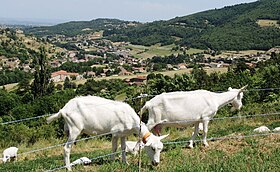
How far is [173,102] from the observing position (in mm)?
9039

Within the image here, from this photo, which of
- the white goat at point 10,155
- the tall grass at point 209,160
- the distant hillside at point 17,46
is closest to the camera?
the tall grass at point 209,160

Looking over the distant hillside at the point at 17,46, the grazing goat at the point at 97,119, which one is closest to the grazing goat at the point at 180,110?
the grazing goat at the point at 97,119

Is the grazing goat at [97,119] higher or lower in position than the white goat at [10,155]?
higher

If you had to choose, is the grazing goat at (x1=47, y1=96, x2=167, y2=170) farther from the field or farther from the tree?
the tree

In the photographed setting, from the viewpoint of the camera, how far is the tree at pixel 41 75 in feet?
201

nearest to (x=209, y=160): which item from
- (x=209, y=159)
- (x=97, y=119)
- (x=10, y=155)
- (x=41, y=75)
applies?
(x=209, y=159)

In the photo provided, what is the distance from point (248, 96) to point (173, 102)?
20638 millimetres

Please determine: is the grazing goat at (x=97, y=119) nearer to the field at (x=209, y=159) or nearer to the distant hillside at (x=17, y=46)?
the field at (x=209, y=159)

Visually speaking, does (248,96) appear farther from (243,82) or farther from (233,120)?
(233,120)

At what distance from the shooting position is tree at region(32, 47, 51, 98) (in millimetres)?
61116

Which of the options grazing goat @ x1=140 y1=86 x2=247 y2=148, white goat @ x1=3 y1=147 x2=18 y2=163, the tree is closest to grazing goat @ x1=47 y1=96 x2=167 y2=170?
grazing goat @ x1=140 y1=86 x2=247 y2=148

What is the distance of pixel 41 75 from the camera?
205ft

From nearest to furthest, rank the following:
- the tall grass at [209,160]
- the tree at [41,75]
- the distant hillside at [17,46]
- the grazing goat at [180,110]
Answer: the tall grass at [209,160] → the grazing goat at [180,110] → the tree at [41,75] → the distant hillside at [17,46]

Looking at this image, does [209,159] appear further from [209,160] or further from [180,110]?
[180,110]
